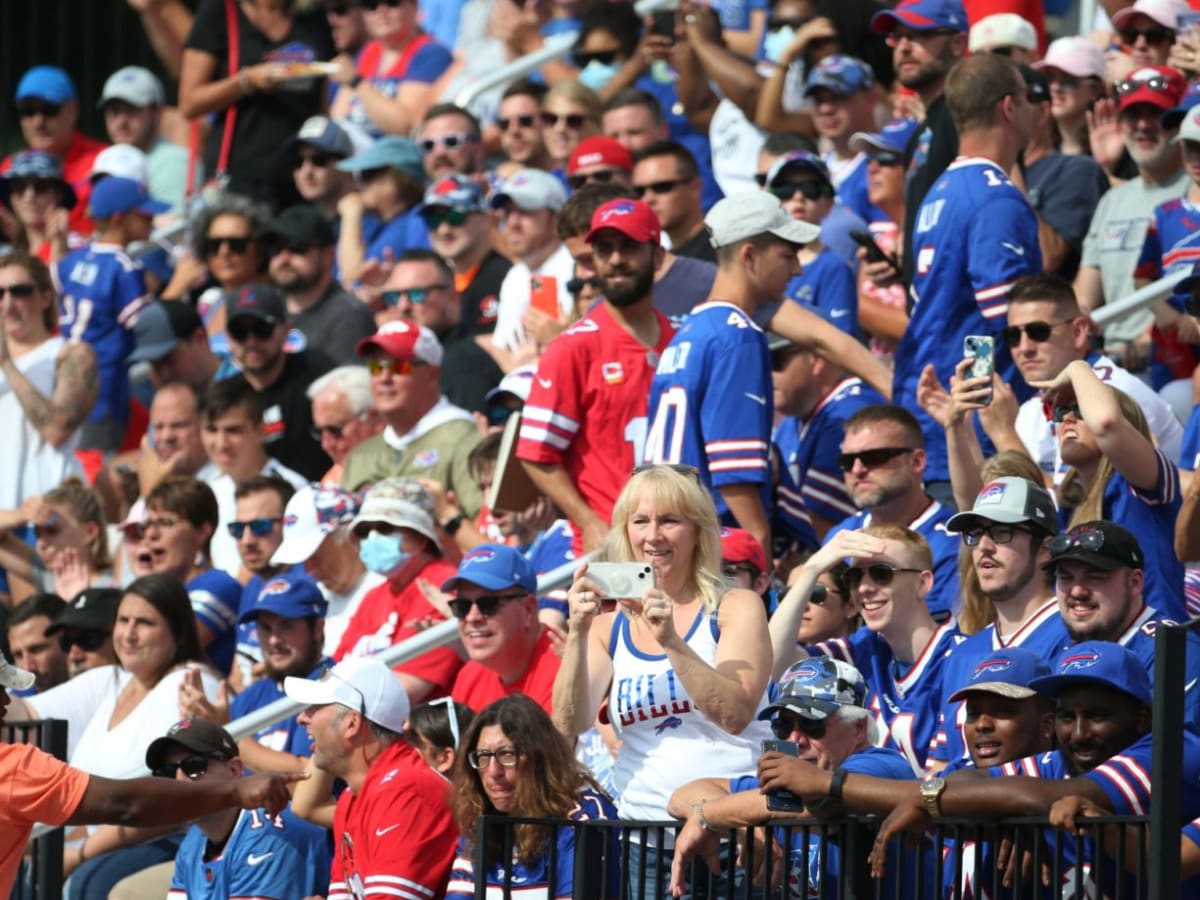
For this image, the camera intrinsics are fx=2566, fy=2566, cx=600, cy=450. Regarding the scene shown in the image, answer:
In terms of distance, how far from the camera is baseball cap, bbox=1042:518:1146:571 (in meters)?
7.49

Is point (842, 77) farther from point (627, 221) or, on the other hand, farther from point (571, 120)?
point (627, 221)

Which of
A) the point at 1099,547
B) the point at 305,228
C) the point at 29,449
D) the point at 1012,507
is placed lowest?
the point at 29,449

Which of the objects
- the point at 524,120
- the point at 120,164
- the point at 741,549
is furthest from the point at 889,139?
the point at 120,164

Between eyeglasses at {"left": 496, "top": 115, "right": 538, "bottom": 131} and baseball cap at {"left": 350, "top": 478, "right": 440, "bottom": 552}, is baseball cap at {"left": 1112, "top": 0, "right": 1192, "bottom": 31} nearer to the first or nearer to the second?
eyeglasses at {"left": 496, "top": 115, "right": 538, "bottom": 131}

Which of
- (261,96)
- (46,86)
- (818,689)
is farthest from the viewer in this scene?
(46,86)

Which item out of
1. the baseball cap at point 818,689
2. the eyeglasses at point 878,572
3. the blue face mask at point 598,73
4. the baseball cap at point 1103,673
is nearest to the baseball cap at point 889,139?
the blue face mask at point 598,73

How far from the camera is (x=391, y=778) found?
855 centimetres

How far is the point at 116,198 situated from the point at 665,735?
28.9 ft

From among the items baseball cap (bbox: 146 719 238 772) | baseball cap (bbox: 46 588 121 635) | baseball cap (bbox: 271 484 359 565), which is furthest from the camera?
baseball cap (bbox: 46 588 121 635)

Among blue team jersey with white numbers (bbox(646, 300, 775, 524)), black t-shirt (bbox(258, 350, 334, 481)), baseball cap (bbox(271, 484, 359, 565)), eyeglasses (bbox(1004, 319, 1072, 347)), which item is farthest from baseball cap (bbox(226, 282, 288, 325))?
eyeglasses (bbox(1004, 319, 1072, 347))

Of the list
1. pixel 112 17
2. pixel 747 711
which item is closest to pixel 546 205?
pixel 747 711

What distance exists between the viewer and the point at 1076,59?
12609mm

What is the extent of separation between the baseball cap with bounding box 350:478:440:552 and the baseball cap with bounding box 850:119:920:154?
3292 millimetres

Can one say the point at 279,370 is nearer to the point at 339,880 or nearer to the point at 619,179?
the point at 619,179
